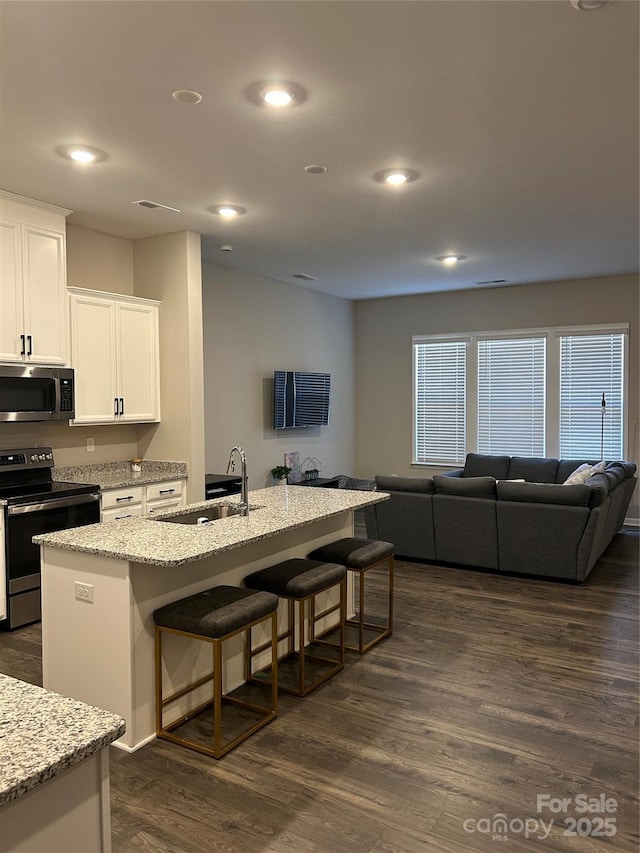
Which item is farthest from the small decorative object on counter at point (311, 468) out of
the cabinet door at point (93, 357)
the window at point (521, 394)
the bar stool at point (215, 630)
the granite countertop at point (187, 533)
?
the bar stool at point (215, 630)

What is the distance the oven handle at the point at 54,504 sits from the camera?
13.8 feet

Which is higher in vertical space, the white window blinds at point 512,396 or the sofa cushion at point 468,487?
the white window blinds at point 512,396

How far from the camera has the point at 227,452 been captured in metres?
6.85

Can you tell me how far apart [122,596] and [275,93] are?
2.34 meters

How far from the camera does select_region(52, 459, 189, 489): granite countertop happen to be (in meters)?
5.02

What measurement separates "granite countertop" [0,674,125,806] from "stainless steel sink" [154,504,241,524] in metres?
2.08

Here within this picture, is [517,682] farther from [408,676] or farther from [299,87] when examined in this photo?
[299,87]

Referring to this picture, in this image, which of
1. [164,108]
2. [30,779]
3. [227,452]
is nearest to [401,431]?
[227,452]

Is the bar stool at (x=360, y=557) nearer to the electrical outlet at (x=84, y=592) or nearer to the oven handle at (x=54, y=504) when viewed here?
the electrical outlet at (x=84, y=592)

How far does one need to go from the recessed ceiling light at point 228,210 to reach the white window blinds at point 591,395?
4.76 meters

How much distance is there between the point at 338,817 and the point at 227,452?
4.76 m

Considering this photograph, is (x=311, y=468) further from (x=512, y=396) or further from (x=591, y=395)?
(x=591, y=395)

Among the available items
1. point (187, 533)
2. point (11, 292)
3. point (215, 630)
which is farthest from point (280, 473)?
point (215, 630)

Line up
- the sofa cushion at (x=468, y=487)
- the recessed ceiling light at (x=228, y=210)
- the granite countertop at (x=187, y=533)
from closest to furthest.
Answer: the granite countertop at (x=187, y=533) < the recessed ceiling light at (x=228, y=210) < the sofa cushion at (x=468, y=487)
